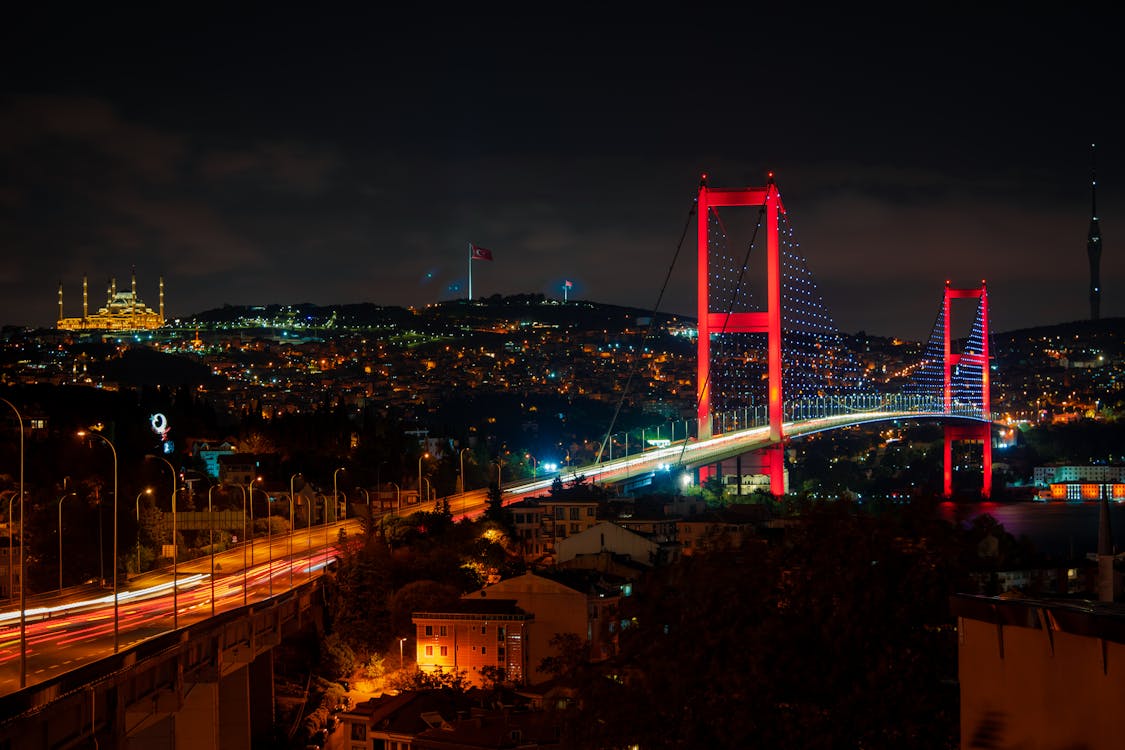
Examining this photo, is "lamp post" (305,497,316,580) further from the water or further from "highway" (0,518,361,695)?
the water

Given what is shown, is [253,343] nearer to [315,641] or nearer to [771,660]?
[315,641]

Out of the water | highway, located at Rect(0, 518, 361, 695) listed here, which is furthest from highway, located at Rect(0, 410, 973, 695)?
the water

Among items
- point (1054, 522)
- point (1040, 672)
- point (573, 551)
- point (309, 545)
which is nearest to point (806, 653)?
point (1040, 672)

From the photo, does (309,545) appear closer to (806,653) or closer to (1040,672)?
(806,653)

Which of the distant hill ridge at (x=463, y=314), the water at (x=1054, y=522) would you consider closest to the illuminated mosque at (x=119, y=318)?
the distant hill ridge at (x=463, y=314)

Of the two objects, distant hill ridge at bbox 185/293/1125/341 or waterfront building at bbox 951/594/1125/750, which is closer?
waterfront building at bbox 951/594/1125/750

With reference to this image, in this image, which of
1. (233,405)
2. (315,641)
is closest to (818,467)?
(233,405)

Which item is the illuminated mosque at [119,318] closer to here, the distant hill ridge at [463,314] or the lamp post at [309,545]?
the distant hill ridge at [463,314]
